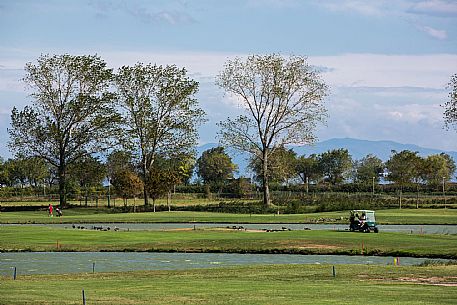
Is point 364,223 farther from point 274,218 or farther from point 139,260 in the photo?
point 274,218

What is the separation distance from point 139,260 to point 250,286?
1666cm

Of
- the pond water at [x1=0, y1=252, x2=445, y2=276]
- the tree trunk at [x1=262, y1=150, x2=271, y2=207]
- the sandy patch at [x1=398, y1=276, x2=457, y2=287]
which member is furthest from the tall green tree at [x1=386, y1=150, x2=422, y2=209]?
the sandy patch at [x1=398, y1=276, x2=457, y2=287]

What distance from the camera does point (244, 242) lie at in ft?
185

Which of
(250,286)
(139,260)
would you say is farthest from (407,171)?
A: (250,286)

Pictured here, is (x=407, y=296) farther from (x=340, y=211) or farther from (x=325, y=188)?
(x=325, y=188)

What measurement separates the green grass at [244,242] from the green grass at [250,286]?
10932mm

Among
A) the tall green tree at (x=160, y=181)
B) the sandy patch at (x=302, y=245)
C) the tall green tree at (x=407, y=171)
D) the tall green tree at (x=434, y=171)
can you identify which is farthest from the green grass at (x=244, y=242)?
the tall green tree at (x=434, y=171)

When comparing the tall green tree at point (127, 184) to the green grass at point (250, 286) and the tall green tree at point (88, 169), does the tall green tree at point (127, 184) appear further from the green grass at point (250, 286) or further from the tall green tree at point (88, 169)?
the green grass at point (250, 286)

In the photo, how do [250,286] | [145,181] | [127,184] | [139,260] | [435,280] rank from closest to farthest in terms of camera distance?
[250,286]
[435,280]
[139,260]
[127,184]
[145,181]

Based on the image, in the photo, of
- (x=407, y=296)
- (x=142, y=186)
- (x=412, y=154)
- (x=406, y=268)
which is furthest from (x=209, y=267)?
(x=412, y=154)

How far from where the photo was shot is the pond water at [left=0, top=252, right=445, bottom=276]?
140ft

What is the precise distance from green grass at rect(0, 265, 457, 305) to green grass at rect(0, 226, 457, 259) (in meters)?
10.9

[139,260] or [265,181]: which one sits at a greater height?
[265,181]

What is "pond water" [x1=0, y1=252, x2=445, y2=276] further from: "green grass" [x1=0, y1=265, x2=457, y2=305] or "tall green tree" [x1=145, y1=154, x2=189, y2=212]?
"tall green tree" [x1=145, y1=154, x2=189, y2=212]
